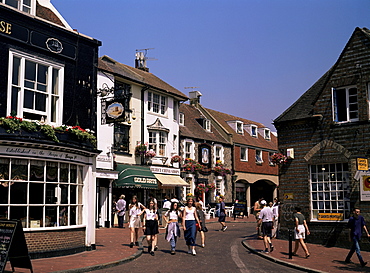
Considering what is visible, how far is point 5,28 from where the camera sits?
47.3 feet

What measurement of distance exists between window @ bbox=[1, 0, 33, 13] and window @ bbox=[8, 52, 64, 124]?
2.07 m

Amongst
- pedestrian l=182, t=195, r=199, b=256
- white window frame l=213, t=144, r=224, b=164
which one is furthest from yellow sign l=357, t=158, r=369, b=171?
white window frame l=213, t=144, r=224, b=164

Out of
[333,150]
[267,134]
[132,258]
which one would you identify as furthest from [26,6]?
[267,134]

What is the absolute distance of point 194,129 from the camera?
128 ft

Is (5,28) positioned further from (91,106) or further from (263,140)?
(263,140)

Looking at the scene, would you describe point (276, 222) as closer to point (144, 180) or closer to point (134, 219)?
point (134, 219)

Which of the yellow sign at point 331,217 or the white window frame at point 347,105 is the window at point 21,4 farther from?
the yellow sign at point 331,217

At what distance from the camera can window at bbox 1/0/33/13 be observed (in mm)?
15553

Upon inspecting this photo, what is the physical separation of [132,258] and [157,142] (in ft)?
59.1

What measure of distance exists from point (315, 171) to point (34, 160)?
11.7m

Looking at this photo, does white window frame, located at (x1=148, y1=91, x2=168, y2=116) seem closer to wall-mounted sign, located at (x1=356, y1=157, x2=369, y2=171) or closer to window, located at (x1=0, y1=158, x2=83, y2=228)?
window, located at (x1=0, y1=158, x2=83, y2=228)

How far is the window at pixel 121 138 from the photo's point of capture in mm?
28578

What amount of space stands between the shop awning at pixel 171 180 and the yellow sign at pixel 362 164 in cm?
1627

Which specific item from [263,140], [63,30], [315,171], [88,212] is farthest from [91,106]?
[263,140]
